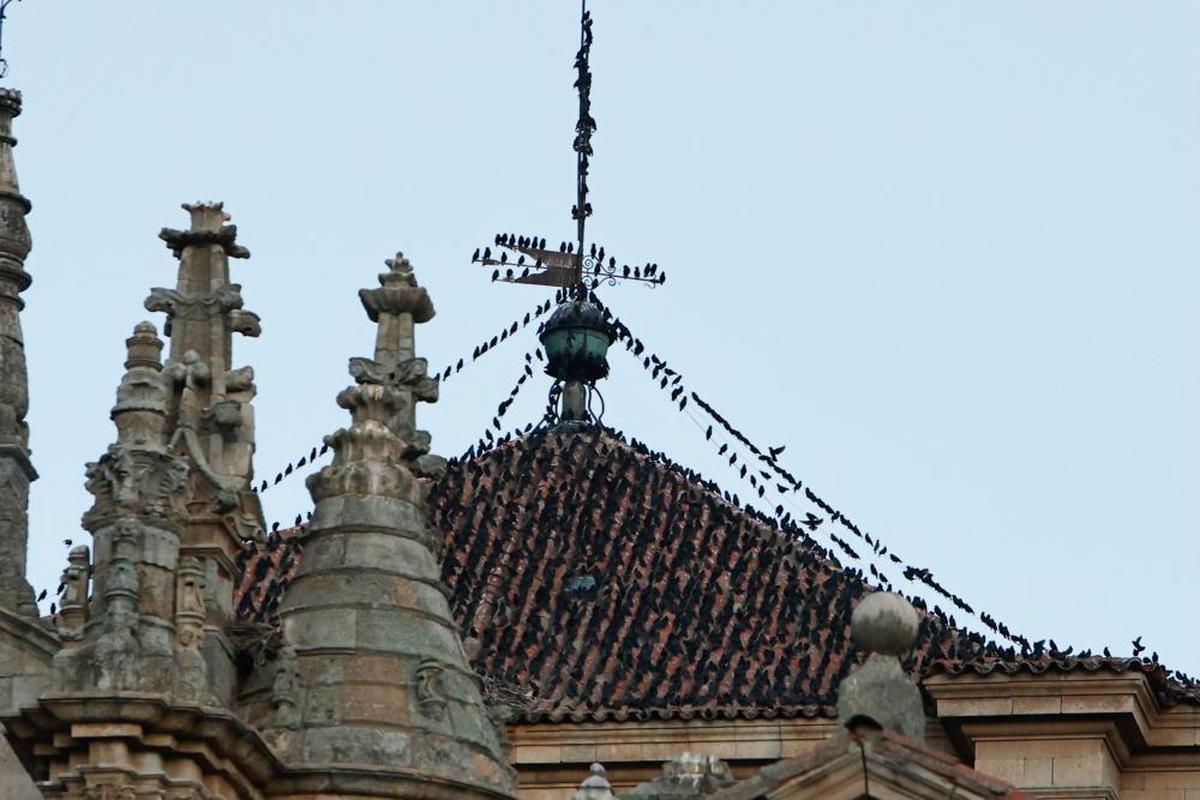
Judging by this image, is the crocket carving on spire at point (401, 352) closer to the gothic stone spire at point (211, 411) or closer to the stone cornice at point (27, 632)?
the gothic stone spire at point (211, 411)

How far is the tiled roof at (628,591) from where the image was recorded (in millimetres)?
A: 46219

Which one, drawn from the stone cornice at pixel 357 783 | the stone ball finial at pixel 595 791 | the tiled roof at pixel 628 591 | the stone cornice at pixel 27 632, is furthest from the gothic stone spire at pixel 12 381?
the stone ball finial at pixel 595 791

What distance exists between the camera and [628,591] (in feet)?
160

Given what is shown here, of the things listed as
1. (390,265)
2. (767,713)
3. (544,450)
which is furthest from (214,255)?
(544,450)

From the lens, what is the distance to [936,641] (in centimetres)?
4769

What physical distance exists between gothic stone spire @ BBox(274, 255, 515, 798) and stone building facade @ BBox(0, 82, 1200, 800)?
0.01 meters

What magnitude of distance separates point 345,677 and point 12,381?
5.36 metres

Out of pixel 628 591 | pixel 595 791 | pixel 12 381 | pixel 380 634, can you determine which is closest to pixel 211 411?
pixel 380 634

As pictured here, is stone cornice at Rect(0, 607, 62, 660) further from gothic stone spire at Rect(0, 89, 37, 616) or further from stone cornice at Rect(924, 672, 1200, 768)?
stone cornice at Rect(924, 672, 1200, 768)

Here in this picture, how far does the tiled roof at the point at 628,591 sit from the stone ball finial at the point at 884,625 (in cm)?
1486

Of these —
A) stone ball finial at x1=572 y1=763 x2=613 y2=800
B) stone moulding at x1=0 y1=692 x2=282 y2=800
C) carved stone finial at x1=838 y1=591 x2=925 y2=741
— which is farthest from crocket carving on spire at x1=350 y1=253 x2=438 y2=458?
carved stone finial at x1=838 y1=591 x2=925 y2=741

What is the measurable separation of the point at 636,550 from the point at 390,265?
40.5ft

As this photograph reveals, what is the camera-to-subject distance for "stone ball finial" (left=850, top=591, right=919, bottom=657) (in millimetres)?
28422

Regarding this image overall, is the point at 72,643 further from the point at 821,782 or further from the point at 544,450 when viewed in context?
the point at 544,450
